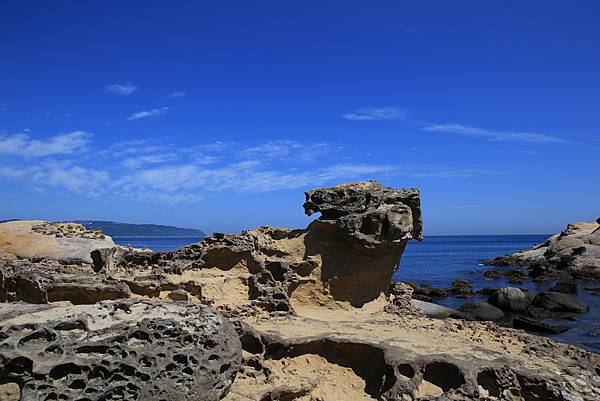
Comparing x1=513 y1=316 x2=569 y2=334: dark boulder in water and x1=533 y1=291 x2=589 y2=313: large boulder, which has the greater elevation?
x1=533 y1=291 x2=589 y2=313: large boulder

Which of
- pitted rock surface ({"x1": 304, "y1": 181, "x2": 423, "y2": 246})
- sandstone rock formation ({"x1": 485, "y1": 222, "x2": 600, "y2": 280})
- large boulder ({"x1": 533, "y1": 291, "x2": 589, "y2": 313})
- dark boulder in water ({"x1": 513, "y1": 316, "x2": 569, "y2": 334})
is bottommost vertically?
dark boulder in water ({"x1": 513, "y1": 316, "x2": 569, "y2": 334})

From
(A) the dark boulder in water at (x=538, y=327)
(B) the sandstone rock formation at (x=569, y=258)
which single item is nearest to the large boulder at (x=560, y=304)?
(A) the dark boulder in water at (x=538, y=327)

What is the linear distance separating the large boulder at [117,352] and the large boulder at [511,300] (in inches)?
573

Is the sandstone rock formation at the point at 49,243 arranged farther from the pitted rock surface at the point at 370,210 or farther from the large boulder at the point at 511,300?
the large boulder at the point at 511,300

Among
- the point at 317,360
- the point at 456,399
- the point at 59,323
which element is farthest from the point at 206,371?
the point at 456,399

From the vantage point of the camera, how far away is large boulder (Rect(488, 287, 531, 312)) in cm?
1700

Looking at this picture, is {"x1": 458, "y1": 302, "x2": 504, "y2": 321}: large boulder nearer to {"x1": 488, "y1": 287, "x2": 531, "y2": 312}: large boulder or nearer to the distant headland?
{"x1": 488, "y1": 287, "x2": 531, "y2": 312}: large boulder

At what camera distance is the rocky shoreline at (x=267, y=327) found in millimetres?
4492

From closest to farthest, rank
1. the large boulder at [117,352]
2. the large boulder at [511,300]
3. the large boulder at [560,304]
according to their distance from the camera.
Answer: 1. the large boulder at [117,352]
2. the large boulder at [560,304]
3. the large boulder at [511,300]

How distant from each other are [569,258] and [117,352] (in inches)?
1261

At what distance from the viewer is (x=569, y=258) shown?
30.4m

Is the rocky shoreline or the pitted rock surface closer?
the rocky shoreline

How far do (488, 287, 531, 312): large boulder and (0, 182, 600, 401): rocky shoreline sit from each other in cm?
846

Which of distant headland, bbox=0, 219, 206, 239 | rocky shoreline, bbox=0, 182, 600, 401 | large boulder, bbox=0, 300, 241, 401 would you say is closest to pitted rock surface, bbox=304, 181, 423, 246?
rocky shoreline, bbox=0, 182, 600, 401
